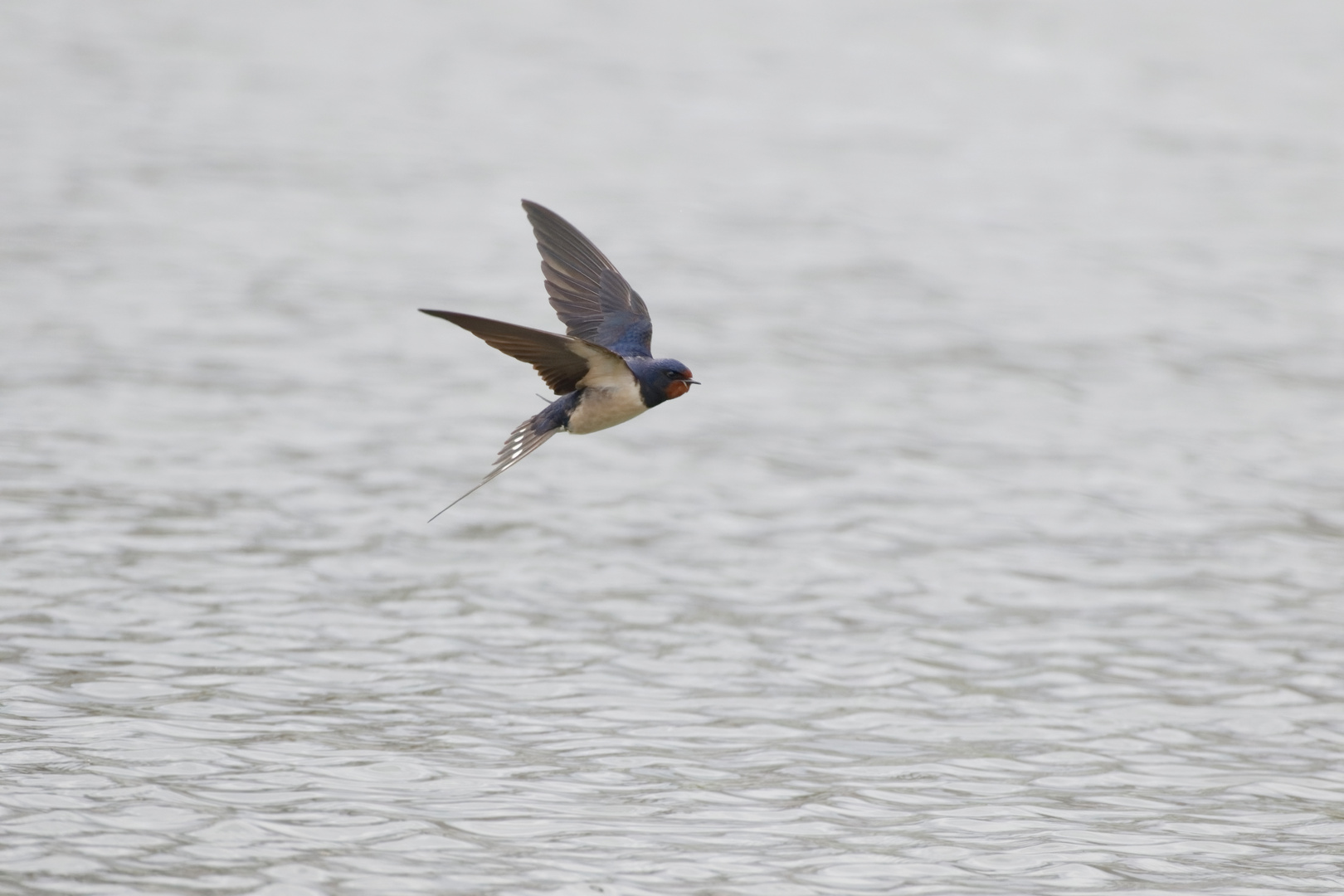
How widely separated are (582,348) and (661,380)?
1.11 ft

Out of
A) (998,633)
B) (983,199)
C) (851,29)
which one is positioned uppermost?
(851,29)

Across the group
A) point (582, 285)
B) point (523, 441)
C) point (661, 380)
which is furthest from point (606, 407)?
point (582, 285)

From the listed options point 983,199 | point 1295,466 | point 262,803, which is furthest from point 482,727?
point 983,199

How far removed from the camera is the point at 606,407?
216 inches

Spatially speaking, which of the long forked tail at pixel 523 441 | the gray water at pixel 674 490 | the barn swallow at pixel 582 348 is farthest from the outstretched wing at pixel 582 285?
the gray water at pixel 674 490

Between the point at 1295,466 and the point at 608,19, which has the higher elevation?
the point at 608,19

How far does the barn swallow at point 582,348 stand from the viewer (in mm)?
5273

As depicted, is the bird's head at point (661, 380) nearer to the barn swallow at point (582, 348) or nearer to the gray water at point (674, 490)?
the barn swallow at point (582, 348)

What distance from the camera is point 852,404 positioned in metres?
12.1

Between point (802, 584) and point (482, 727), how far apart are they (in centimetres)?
241

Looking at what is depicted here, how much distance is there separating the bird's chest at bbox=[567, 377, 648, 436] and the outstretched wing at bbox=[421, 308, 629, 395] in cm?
4

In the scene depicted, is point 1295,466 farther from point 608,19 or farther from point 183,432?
point 608,19

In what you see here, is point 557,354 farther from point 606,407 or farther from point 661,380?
point 661,380

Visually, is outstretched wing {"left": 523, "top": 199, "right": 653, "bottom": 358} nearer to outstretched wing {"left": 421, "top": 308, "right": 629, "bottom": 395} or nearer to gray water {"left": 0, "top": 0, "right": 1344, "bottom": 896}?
outstretched wing {"left": 421, "top": 308, "right": 629, "bottom": 395}
